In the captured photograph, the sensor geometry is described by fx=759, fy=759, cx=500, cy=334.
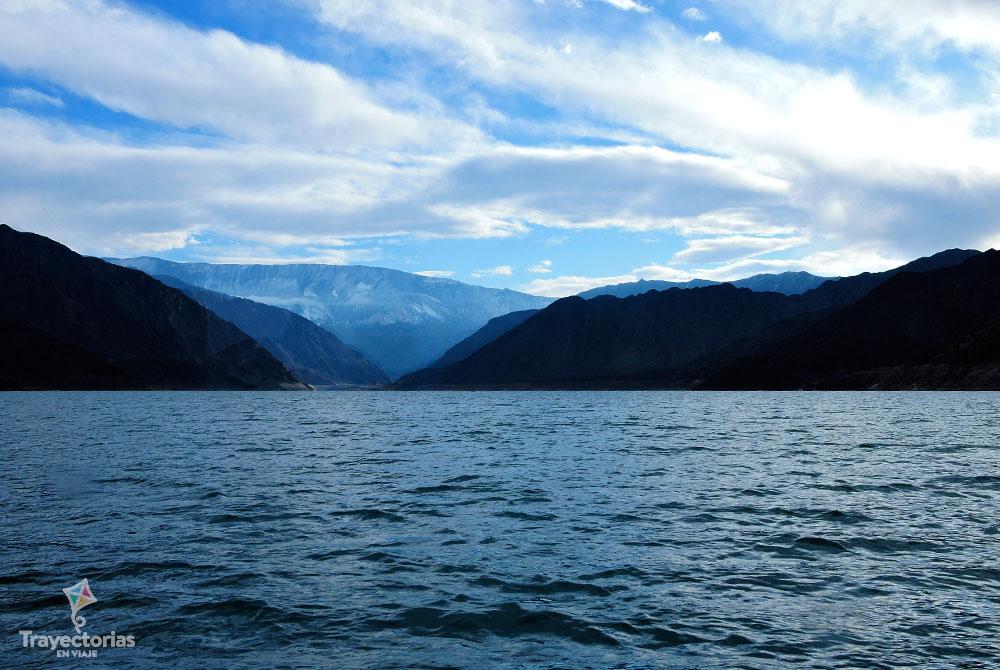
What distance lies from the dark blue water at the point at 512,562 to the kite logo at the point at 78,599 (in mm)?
252

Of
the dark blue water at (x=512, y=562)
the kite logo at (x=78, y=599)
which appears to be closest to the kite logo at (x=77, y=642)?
the kite logo at (x=78, y=599)

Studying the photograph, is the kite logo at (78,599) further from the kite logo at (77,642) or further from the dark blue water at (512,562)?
the dark blue water at (512,562)

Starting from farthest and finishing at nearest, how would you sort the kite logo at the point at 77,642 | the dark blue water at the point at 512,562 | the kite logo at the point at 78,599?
the kite logo at the point at 78,599 → the dark blue water at the point at 512,562 → the kite logo at the point at 77,642

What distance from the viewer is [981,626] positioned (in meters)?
16.0

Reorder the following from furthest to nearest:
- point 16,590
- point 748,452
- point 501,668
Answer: point 748,452 < point 16,590 < point 501,668

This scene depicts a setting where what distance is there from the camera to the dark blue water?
1520 cm

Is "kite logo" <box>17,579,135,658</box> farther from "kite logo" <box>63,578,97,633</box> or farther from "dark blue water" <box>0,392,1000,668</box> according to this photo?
"dark blue water" <box>0,392,1000,668</box>

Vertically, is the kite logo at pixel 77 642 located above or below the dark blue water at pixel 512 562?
below

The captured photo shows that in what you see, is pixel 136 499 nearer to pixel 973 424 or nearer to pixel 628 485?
pixel 628 485

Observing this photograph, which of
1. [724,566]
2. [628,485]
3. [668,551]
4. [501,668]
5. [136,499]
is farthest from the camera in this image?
[628,485]

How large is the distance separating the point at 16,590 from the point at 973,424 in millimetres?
89369

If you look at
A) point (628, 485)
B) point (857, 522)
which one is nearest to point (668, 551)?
point (857, 522)

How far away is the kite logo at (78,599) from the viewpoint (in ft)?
54.5

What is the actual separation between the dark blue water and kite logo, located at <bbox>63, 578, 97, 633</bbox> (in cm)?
25
